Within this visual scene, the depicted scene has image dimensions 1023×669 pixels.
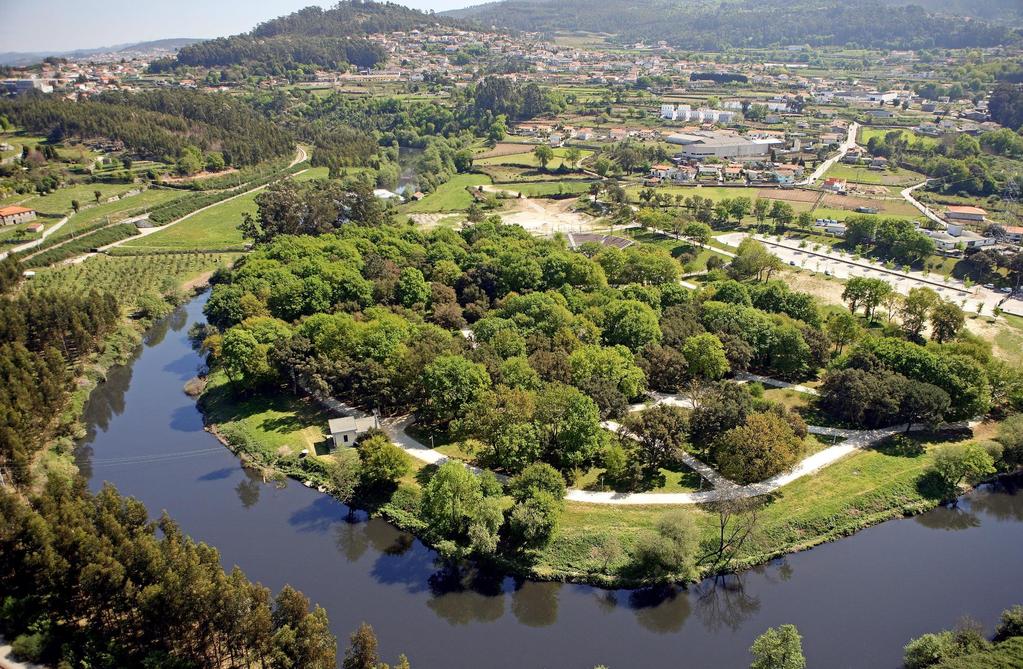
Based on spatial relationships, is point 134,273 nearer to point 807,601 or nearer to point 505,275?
point 505,275

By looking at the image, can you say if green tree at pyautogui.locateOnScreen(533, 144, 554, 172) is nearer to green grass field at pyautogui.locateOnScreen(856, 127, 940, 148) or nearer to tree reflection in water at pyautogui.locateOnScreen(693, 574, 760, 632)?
green grass field at pyautogui.locateOnScreen(856, 127, 940, 148)

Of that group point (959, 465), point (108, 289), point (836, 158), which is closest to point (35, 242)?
point (108, 289)

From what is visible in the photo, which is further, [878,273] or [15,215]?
[15,215]

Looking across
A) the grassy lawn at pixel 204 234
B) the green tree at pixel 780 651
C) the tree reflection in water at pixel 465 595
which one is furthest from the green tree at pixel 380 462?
the grassy lawn at pixel 204 234

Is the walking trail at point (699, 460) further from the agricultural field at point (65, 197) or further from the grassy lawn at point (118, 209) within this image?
the agricultural field at point (65, 197)

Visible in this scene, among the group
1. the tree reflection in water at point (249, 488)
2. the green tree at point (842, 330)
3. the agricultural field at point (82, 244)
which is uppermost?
the agricultural field at point (82, 244)

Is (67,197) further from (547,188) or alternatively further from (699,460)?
(699,460)

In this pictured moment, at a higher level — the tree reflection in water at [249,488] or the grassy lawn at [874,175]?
the grassy lawn at [874,175]
